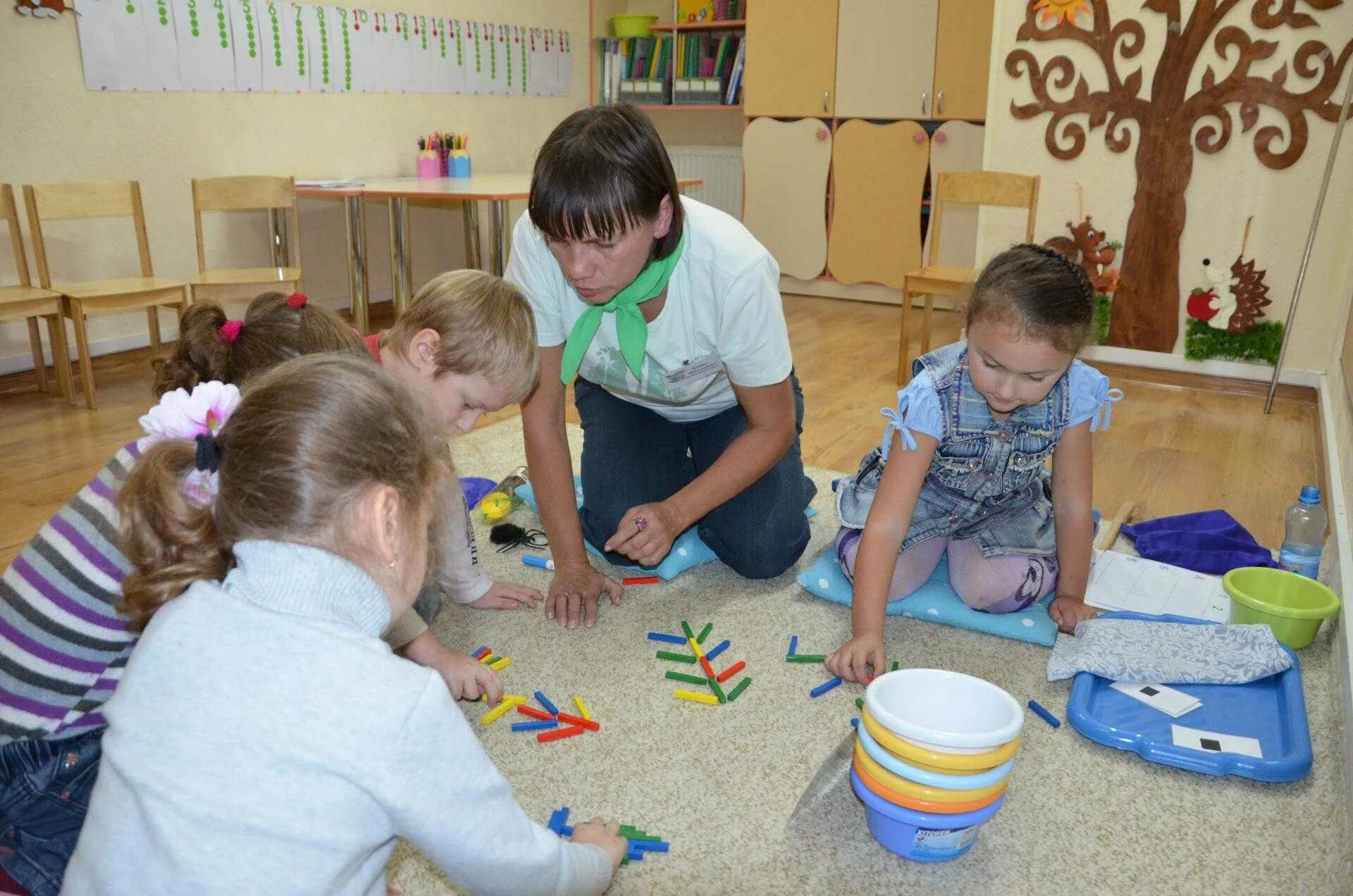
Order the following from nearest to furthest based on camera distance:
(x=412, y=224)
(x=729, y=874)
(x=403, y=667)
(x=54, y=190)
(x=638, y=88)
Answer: (x=403, y=667) → (x=729, y=874) → (x=54, y=190) → (x=412, y=224) → (x=638, y=88)

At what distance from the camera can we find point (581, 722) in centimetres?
147

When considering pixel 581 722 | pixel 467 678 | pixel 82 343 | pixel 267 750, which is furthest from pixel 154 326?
pixel 267 750

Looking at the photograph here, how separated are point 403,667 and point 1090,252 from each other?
333 centimetres

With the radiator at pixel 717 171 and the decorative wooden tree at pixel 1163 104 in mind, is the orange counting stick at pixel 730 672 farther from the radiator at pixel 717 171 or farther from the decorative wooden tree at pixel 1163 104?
the radiator at pixel 717 171

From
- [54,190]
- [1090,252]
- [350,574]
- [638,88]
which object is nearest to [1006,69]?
[1090,252]

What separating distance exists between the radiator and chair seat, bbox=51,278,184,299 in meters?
2.92

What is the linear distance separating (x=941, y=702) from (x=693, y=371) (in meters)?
0.78

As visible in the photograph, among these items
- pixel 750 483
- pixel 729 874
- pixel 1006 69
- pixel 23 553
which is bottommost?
pixel 729 874

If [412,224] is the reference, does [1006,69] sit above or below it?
above

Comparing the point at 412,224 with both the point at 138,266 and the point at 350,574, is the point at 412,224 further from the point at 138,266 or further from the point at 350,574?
the point at 350,574

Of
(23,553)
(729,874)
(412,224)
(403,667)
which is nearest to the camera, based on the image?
(403,667)

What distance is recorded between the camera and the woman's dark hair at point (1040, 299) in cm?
152

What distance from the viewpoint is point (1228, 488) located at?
2.51 meters

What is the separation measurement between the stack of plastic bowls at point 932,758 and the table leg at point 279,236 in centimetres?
326
